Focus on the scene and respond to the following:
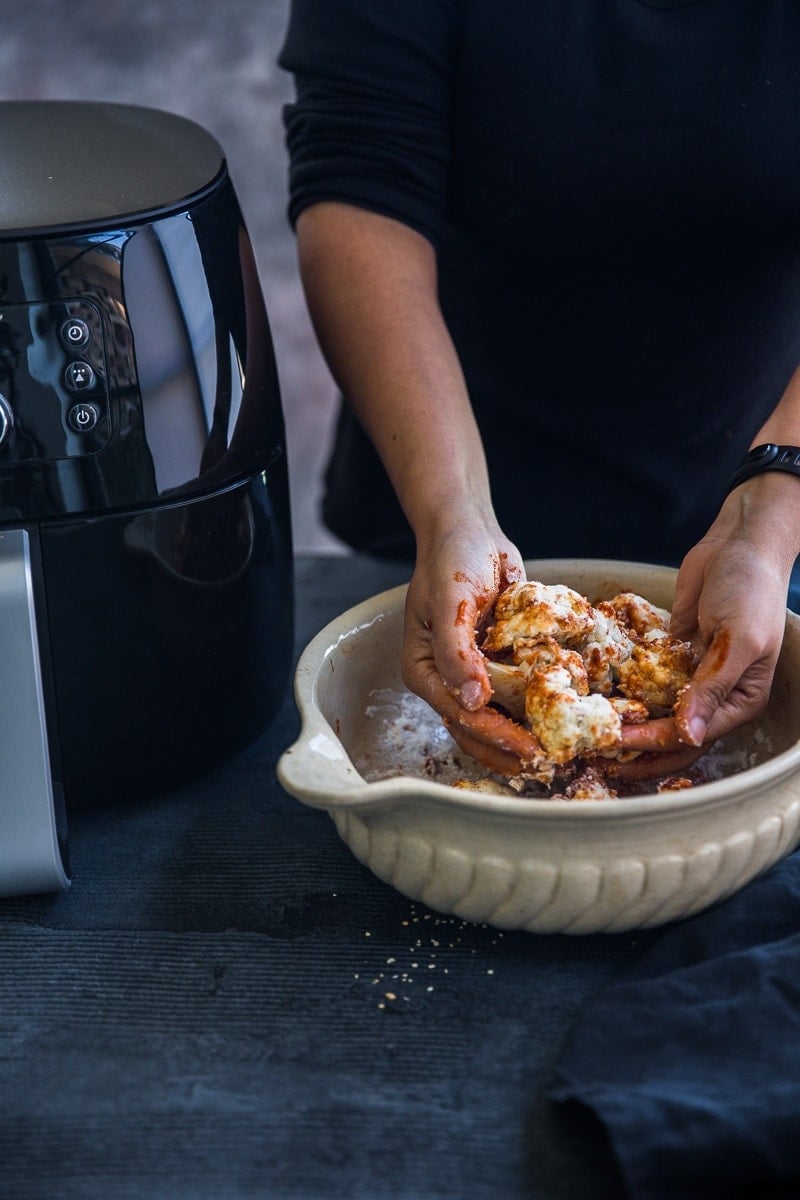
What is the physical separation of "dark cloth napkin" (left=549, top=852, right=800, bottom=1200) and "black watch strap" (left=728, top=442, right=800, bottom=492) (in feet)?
0.91

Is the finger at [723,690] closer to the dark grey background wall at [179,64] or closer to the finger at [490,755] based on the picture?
the finger at [490,755]

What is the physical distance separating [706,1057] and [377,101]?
0.73m

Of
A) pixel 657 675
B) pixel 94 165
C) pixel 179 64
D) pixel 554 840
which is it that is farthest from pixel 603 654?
pixel 179 64

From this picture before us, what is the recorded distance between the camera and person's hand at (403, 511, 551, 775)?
72 centimetres

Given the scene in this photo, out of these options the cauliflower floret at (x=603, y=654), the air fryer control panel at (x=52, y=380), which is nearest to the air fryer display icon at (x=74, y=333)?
the air fryer control panel at (x=52, y=380)

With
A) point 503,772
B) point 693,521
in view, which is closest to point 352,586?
point 693,521

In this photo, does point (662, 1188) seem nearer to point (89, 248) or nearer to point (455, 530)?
point (455, 530)

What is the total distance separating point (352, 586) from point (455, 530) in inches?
15.8

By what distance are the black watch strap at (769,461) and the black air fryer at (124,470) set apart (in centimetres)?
33

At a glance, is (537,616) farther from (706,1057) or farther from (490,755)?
(706,1057)

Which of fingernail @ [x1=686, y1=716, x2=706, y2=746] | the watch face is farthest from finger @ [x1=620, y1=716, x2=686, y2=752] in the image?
the watch face

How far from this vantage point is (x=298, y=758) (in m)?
0.68

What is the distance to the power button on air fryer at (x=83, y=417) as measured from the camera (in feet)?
2.41

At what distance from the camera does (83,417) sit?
0.74 meters
